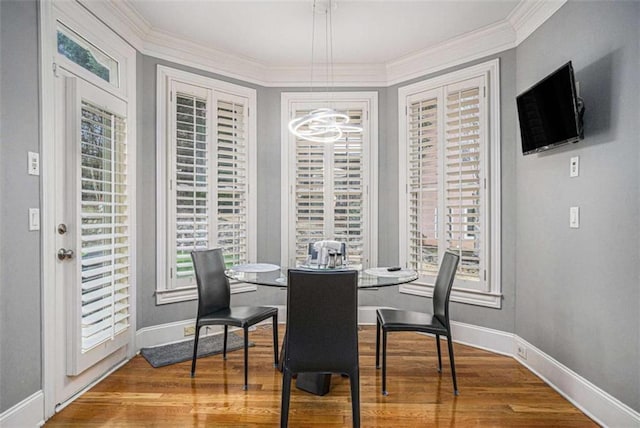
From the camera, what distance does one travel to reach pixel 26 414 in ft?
6.22

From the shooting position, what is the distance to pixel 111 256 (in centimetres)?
259

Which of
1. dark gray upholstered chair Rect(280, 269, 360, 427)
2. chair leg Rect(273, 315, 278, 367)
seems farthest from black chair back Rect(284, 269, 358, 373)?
chair leg Rect(273, 315, 278, 367)

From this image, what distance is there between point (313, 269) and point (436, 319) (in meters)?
0.99

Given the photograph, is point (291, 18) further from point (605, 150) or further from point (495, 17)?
point (605, 150)

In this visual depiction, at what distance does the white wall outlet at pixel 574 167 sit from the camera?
2254 millimetres

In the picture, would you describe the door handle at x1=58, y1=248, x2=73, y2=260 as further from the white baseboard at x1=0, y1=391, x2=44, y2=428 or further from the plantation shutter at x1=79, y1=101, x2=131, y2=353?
the white baseboard at x1=0, y1=391, x2=44, y2=428

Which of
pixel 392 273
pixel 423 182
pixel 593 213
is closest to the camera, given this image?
pixel 593 213

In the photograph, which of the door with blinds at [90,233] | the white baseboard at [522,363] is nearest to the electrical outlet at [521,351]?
the white baseboard at [522,363]

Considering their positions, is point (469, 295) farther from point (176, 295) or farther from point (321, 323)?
point (176, 295)

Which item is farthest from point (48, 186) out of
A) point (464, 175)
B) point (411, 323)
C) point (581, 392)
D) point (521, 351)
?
point (521, 351)

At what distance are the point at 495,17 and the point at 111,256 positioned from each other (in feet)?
11.9

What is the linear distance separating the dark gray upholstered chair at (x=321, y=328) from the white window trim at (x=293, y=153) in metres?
2.00

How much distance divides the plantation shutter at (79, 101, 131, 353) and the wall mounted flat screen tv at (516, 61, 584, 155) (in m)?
3.10

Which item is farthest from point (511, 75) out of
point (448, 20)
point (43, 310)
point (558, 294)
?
point (43, 310)
